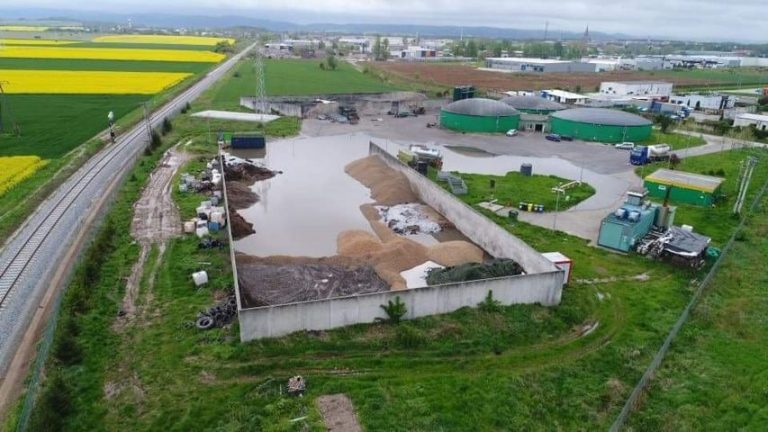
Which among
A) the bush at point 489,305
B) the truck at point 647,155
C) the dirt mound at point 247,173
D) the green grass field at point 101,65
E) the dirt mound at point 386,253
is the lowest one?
the dirt mound at point 247,173

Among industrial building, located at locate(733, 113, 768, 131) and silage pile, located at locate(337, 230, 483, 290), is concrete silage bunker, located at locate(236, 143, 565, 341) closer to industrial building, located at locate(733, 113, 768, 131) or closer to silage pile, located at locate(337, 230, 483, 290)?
silage pile, located at locate(337, 230, 483, 290)

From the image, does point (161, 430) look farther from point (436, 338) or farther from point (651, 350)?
point (651, 350)

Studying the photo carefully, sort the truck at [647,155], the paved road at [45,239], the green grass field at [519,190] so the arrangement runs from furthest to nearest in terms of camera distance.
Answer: the truck at [647,155] < the green grass field at [519,190] < the paved road at [45,239]

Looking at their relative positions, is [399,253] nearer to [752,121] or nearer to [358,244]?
[358,244]

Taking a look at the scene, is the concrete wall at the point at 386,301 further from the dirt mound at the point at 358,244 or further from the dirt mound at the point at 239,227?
the dirt mound at the point at 239,227

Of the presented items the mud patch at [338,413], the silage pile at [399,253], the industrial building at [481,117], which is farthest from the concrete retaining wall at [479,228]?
the industrial building at [481,117]

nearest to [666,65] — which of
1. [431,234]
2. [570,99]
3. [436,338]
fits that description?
[570,99]

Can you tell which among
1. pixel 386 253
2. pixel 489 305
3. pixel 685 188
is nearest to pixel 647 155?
pixel 685 188
